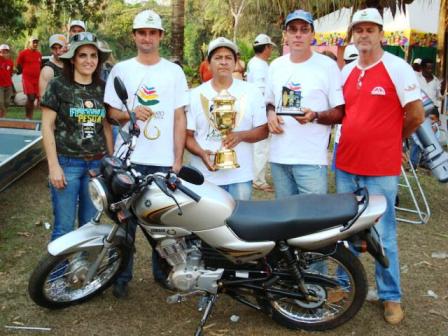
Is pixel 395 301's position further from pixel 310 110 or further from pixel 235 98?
pixel 235 98

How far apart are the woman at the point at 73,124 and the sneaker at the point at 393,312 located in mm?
2330

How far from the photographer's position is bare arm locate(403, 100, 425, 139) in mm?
A: 3307

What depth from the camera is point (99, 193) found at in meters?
3.13

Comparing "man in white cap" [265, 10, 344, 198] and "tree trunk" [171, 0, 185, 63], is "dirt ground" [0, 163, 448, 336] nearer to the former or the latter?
"man in white cap" [265, 10, 344, 198]

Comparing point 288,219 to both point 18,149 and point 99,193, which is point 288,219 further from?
point 18,149

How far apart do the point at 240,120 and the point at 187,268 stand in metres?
1.09

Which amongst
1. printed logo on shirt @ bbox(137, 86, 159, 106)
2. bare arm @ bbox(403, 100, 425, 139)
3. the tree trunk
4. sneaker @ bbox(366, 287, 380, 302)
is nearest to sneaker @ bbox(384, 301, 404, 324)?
sneaker @ bbox(366, 287, 380, 302)

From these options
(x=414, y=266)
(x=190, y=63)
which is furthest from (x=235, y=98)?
(x=190, y=63)

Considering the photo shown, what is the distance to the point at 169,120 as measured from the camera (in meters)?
3.65

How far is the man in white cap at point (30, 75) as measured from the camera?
11.9 m

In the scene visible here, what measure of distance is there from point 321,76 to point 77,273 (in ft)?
7.08

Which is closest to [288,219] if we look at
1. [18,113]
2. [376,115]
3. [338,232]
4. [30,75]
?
[338,232]

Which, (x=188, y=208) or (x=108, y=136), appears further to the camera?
(x=108, y=136)

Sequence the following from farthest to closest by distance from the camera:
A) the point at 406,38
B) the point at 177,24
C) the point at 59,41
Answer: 1. the point at 406,38
2. the point at 177,24
3. the point at 59,41
